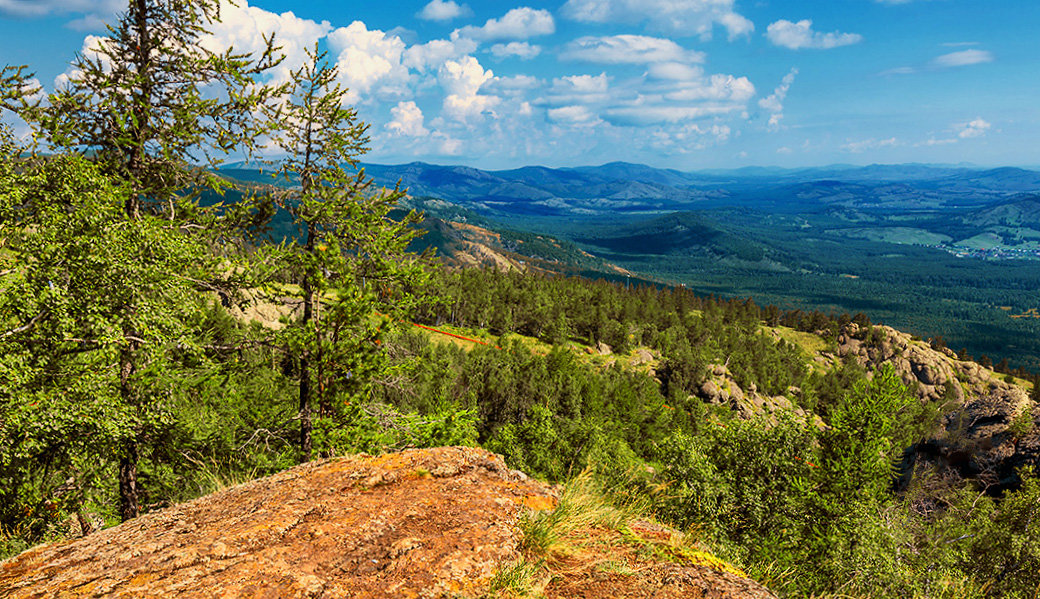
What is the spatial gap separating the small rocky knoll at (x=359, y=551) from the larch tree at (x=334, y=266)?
5.28 m

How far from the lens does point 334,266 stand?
13.0 m

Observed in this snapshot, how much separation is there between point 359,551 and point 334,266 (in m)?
8.62

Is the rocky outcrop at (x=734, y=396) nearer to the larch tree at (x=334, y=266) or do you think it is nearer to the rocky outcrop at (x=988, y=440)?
the rocky outcrop at (x=988, y=440)

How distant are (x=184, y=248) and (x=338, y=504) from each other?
681cm

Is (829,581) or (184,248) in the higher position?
(184,248)

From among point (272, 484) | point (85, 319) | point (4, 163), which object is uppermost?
point (4, 163)

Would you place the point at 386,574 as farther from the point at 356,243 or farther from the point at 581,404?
the point at 581,404

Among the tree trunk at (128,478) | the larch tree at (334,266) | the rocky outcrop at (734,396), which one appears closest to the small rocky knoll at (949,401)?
the rocky outcrop at (734,396)

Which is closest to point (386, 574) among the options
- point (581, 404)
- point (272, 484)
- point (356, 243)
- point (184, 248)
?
point (272, 484)

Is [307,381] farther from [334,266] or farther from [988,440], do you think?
[988,440]

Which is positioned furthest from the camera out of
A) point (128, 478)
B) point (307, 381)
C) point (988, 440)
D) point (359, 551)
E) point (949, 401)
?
point (949, 401)

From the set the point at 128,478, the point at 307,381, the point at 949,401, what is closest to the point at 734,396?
the point at 949,401

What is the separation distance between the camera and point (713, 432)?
2562 centimetres

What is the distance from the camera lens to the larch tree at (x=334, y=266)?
13.0m
